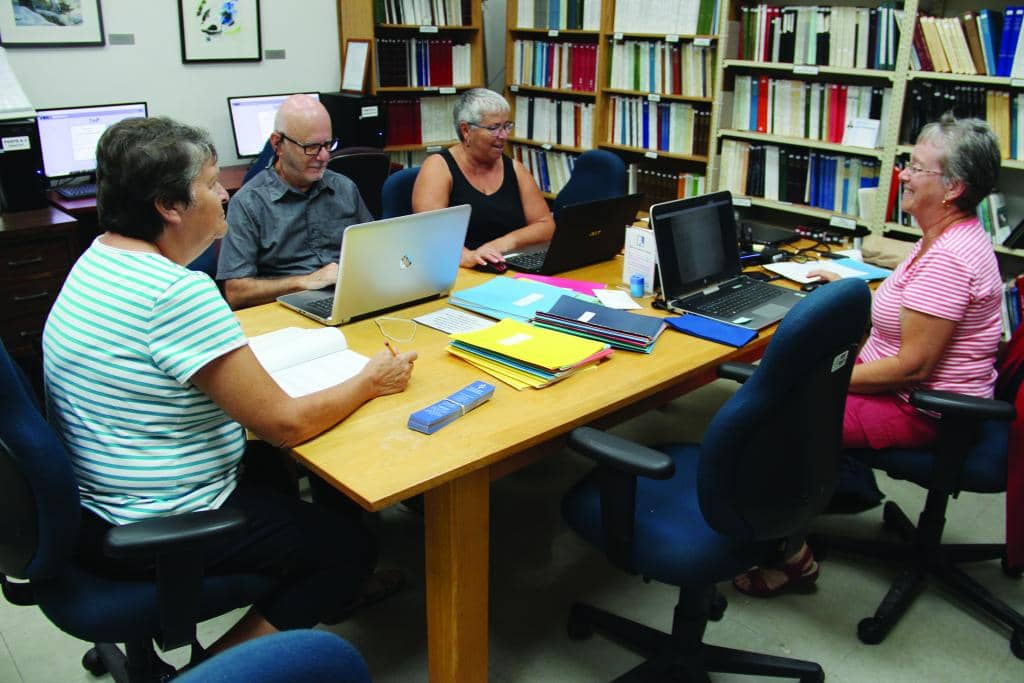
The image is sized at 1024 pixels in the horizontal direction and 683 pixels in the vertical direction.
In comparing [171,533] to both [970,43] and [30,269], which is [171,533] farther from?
[970,43]

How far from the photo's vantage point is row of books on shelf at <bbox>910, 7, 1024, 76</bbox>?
3305 mm

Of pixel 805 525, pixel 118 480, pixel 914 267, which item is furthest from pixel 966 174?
pixel 118 480

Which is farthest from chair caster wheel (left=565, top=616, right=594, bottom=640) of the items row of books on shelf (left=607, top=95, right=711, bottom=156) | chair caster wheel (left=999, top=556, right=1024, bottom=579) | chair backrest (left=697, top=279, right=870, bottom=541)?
row of books on shelf (left=607, top=95, right=711, bottom=156)

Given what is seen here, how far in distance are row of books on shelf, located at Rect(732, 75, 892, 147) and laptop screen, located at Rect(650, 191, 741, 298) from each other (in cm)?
175

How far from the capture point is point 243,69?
4660mm

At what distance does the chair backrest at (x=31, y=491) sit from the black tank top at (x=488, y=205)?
1.94 meters

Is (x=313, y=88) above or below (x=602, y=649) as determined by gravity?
above

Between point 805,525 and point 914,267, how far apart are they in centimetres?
80

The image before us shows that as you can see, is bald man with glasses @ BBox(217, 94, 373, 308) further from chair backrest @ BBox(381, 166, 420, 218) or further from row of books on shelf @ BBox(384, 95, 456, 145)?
row of books on shelf @ BBox(384, 95, 456, 145)

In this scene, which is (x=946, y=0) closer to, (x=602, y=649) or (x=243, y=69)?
(x=602, y=649)

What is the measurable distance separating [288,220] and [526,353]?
3.54 ft

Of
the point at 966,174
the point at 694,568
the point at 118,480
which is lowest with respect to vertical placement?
the point at 694,568

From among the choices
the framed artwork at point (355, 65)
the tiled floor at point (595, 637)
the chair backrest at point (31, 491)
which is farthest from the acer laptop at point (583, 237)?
the framed artwork at point (355, 65)

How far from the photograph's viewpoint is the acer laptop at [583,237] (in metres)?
2.50
